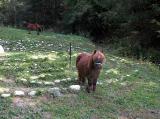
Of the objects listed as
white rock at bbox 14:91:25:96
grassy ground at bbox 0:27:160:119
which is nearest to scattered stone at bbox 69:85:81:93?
grassy ground at bbox 0:27:160:119

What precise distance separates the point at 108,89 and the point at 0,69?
3656mm

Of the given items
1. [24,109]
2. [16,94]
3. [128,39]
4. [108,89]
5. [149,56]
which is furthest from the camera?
[128,39]

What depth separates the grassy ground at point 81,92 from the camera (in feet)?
31.1

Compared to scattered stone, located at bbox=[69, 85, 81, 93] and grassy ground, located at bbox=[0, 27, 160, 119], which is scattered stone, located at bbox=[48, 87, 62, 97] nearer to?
grassy ground, located at bbox=[0, 27, 160, 119]

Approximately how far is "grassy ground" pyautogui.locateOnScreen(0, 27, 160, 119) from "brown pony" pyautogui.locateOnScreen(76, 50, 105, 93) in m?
0.38

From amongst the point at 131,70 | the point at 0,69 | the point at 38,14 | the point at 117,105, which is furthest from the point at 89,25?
the point at 117,105

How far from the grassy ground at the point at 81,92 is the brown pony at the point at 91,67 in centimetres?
38

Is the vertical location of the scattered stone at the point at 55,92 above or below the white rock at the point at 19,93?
below

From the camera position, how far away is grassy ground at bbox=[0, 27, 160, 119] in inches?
373

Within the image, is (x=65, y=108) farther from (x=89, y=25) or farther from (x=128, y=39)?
(x=89, y=25)

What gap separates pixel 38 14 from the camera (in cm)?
4091

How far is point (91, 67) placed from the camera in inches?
419

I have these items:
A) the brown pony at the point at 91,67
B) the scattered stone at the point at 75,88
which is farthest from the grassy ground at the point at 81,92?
the brown pony at the point at 91,67

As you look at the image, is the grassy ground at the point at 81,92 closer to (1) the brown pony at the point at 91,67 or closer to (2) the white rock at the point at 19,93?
(2) the white rock at the point at 19,93
